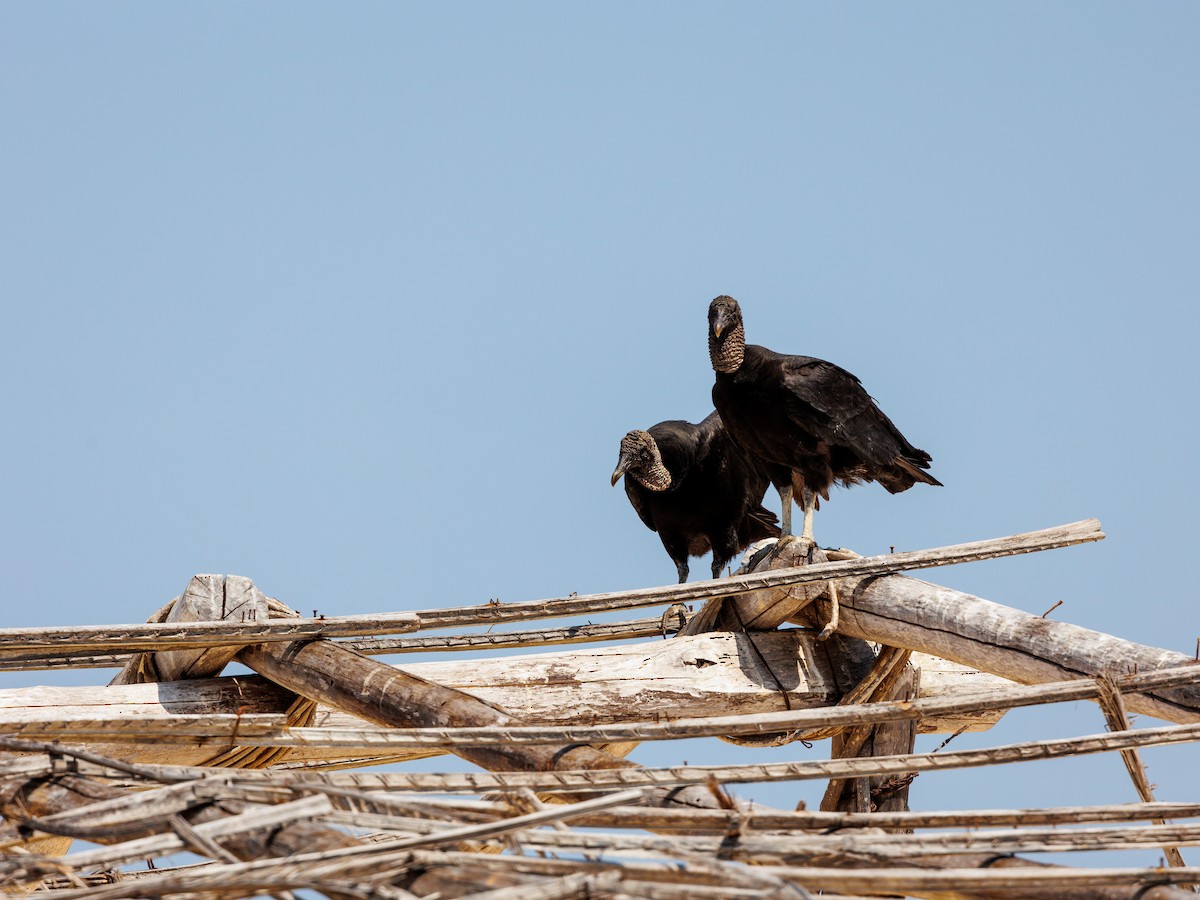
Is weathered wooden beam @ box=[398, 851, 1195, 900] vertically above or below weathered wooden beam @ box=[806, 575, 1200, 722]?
below

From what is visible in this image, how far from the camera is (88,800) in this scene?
8.19ft

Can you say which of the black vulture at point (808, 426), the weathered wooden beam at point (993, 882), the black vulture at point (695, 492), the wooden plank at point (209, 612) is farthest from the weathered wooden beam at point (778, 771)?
the black vulture at point (695, 492)

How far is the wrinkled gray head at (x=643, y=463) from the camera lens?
7.61 metres

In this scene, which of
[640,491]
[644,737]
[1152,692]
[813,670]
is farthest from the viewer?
[640,491]

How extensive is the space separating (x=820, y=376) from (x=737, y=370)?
1.28ft

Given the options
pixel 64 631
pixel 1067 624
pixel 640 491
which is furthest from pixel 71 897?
pixel 640 491

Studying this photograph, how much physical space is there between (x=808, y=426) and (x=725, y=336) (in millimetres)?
722

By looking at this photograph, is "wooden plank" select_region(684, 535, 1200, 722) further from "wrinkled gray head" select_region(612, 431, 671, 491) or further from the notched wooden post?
"wrinkled gray head" select_region(612, 431, 671, 491)

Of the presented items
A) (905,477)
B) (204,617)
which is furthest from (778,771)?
(905,477)

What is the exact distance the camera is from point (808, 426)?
6.23 metres

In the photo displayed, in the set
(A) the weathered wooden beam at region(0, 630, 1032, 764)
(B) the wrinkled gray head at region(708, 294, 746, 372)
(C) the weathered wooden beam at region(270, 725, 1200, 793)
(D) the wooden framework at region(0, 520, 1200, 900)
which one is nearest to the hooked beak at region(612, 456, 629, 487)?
(B) the wrinkled gray head at region(708, 294, 746, 372)

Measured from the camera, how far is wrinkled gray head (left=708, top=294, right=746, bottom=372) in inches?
260

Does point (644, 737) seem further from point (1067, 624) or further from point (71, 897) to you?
point (1067, 624)

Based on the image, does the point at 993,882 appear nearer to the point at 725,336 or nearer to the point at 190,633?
the point at 190,633
